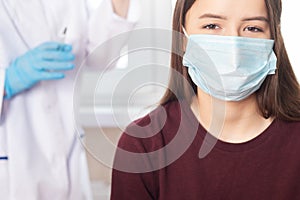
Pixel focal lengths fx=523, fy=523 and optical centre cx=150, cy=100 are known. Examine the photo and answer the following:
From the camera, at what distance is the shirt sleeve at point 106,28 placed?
2.98 feet

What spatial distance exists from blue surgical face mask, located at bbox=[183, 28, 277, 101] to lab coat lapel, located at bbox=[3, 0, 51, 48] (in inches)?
10.5

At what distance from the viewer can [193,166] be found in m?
0.99

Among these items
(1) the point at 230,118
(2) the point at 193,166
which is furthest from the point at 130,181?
(1) the point at 230,118

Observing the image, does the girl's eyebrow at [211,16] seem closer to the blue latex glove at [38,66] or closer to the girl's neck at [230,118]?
the girl's neck at [230,118]

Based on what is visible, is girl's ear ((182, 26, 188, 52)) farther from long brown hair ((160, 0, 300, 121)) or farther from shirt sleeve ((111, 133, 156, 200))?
shirt sleeve ((111, 133, 156, 200))

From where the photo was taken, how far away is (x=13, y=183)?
2.97ft

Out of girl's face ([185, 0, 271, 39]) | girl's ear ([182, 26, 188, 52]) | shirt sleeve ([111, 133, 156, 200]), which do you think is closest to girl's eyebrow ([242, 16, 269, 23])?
girl's face ([185, 0, 271, 39])

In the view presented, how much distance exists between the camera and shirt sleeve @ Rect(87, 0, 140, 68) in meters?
0.91

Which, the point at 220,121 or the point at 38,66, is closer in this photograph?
the point at 38,66

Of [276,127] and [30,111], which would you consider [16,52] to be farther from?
[276,127]

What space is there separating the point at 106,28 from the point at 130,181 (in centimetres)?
29

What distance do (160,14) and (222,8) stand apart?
12cm

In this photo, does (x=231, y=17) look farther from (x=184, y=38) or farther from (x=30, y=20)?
(x=30, y=20)

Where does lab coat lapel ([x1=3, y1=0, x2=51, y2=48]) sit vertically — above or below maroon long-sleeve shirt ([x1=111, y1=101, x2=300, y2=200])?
above
